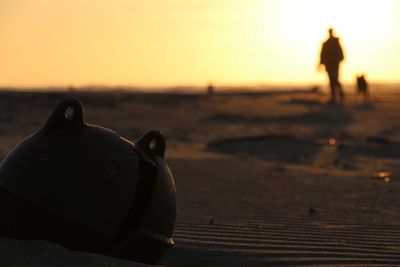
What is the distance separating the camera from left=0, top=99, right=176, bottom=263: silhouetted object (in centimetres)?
415

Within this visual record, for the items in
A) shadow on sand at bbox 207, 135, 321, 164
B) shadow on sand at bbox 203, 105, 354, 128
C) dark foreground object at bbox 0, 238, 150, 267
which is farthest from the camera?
shadow on sand at bbox 203, 105, 354, 128

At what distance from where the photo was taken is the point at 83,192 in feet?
13.6

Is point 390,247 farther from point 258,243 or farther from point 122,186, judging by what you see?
point 122,186

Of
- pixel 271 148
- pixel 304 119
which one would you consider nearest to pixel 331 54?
pixel 304 119

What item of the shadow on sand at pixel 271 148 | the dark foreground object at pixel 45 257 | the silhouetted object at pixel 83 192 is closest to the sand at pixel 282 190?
the shadow on sand at pixel 271 148

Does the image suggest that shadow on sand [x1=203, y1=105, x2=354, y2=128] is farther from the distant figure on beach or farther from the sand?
the distant figure on beach

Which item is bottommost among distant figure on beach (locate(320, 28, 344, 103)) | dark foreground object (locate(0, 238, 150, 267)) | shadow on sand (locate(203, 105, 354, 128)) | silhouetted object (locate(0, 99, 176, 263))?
shadow on sand (locate(203, 105, 354, 128))

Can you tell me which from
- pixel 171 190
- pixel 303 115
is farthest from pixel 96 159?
pixel 303 115

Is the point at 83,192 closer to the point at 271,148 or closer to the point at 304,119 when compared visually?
the point at 271,148

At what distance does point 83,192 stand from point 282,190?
15.3 feet

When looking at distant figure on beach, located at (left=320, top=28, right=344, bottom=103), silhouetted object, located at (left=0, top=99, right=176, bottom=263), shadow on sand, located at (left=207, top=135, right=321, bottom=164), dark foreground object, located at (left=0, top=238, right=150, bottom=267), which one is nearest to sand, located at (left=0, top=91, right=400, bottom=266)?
shadow on sand, located at (left=207, top=135, right=321, bottom=164)

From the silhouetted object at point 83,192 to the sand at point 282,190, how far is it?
1.87 feet

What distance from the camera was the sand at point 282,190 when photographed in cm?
518

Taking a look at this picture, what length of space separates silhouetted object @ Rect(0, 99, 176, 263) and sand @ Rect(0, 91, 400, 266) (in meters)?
0.57
